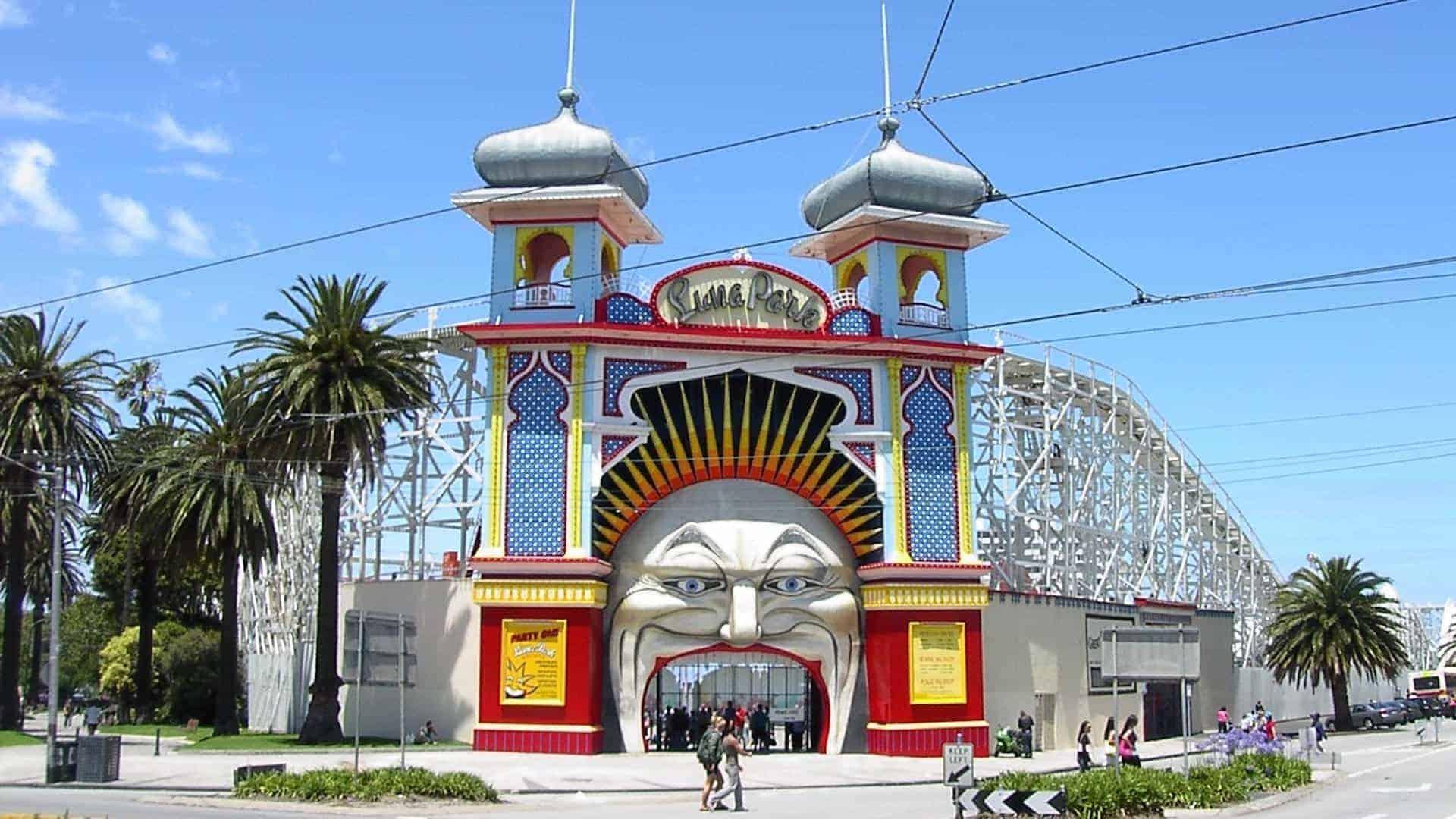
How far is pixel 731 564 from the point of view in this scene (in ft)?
128

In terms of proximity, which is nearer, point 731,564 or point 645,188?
point 731,564

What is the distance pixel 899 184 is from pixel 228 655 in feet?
83.3

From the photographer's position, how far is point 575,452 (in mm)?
39125

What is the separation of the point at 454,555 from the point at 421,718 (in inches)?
275

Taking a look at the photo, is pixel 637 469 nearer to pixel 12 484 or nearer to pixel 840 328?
pixel 840 328

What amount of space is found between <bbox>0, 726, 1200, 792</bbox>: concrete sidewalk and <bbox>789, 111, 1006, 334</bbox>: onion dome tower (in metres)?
12.0

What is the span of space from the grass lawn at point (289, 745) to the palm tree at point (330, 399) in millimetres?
535

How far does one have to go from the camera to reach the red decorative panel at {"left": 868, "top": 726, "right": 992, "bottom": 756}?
129 feet

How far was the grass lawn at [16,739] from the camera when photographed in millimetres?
43781

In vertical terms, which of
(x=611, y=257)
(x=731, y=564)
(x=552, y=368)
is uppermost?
(x=611, y=257)

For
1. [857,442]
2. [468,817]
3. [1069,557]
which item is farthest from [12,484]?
[1069,557]

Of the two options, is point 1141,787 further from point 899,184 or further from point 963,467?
point 899,184

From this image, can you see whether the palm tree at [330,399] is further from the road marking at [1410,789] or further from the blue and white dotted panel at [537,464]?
the road marking at [1410,789]

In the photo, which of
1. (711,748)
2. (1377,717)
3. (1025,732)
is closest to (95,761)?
(711,748)
